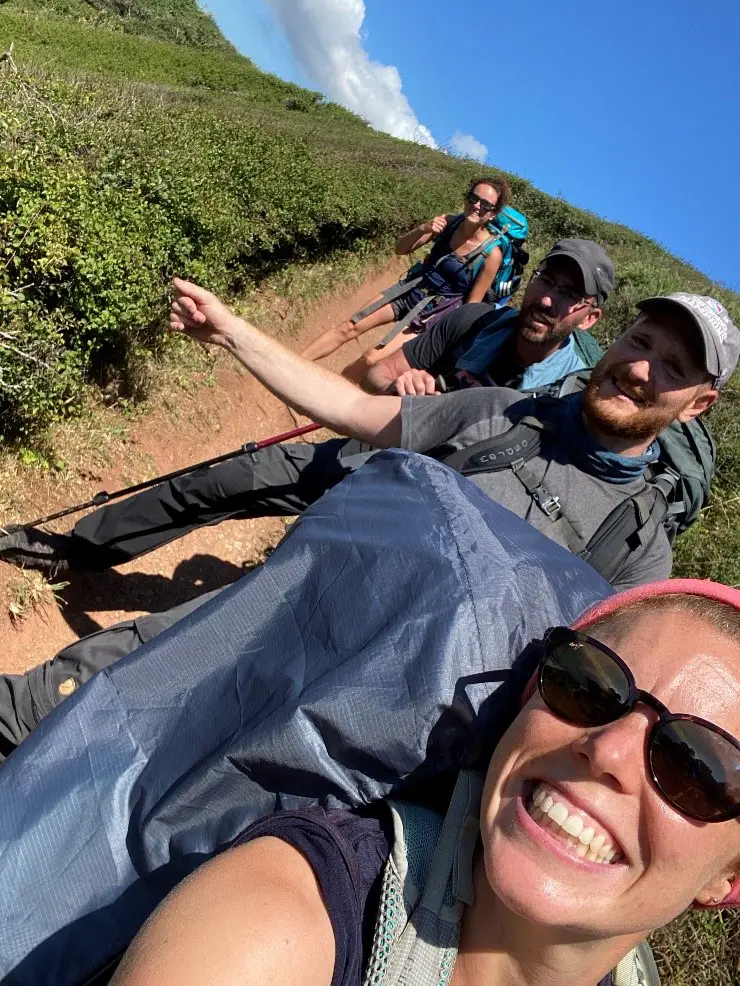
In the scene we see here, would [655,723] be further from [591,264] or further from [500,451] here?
[591,264]

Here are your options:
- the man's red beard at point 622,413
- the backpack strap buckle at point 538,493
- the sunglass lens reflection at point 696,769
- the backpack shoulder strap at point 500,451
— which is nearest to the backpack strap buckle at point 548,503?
the backpack strap buckle at point 538,493

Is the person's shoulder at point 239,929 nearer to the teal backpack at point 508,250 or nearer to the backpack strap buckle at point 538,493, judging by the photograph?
the backpack strap buckle at point 538,493

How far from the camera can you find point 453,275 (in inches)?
205

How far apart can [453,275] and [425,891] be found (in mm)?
4654

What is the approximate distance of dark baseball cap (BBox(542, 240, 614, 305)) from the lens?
11.5 feet

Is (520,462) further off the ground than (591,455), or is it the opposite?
(591,455)

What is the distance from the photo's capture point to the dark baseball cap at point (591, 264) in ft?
11.5

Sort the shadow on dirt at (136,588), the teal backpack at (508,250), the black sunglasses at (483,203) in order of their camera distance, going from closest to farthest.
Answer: the shadow on dirt at (136,588)
the black sunglasses at (483,203)
the teal backpack at (508,250)

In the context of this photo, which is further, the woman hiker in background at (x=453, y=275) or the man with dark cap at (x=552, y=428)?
the woman hiker in background at (x=453, y=275)

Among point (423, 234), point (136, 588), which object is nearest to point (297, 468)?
point (136, 588)

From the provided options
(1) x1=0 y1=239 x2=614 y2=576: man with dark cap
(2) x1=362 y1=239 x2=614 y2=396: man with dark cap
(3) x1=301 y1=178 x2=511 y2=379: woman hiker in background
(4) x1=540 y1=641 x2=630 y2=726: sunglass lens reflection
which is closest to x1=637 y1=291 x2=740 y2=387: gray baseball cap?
(2) x1=362 y1=239 x2=614 y2=396: man with dark cap

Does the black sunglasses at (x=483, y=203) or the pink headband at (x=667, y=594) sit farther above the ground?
the black sunglasses at (x=483, y=203)

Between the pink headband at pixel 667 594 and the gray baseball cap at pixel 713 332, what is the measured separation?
1231 millimetres

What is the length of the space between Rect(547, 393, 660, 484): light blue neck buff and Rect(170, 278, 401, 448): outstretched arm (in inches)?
22.6
